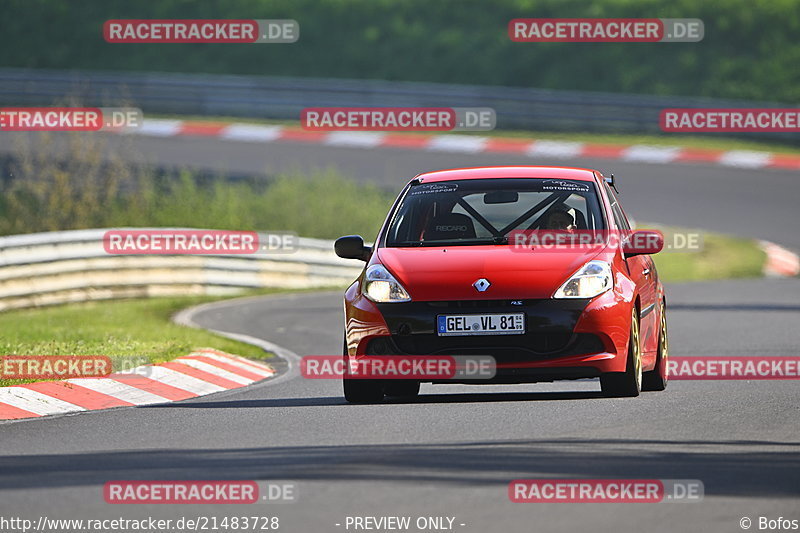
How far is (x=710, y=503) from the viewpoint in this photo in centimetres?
696

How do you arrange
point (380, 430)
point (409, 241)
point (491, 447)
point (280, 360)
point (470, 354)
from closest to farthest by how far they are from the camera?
→ point (491, 447), point (380, 430), point (470, 354), point (409, 241), point (280, 360)

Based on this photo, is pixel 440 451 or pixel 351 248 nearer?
pixel 440 451

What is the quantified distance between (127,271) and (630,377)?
11.1 metres

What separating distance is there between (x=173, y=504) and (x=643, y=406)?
4.13 m

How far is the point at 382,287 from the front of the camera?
10.5 m

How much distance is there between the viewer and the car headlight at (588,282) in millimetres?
10258

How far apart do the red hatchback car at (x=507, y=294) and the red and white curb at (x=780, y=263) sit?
1324cm

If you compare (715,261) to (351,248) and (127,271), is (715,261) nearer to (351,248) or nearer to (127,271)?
(127,271)

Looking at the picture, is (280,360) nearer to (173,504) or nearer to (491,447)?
(491,447)

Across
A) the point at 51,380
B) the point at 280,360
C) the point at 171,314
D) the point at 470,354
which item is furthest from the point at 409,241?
the point at 171,314
